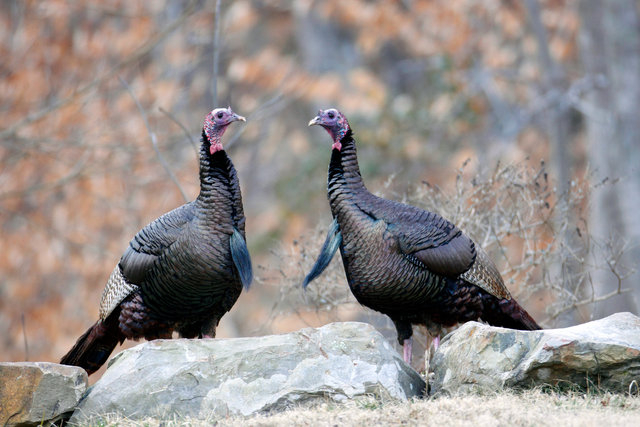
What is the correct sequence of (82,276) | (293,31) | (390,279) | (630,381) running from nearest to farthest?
(630,381), (390,279), (82,276), (293,31)

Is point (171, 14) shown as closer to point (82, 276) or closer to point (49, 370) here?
point (82, 276)

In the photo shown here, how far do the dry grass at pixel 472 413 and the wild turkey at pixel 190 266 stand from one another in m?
0.90

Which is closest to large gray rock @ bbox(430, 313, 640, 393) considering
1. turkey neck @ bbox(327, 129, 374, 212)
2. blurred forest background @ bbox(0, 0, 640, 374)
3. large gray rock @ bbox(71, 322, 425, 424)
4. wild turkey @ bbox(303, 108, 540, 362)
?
large gray rock @ bbox(71, 322, 425, 424)

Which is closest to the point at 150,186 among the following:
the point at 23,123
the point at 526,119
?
the point at 23,123

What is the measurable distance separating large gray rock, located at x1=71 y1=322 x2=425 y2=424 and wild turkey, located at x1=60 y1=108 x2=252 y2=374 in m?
0.44

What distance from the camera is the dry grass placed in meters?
3.96

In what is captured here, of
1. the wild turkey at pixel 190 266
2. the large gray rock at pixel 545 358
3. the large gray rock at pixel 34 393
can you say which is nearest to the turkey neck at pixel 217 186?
the wild turkey at pixel 190 266

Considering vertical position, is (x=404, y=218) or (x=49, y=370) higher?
(x=404, y=218)

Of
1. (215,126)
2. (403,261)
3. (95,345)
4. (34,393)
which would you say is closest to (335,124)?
(215,126)

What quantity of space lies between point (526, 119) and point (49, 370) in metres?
9.76

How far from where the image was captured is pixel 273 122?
16.0 meters

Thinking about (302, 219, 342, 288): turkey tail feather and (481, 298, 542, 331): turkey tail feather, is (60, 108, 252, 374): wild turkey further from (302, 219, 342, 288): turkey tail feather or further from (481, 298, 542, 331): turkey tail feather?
(481, 298, 542, 331): turkey tail feather

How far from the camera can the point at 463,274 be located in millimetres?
5352

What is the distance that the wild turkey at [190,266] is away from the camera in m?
5.04
